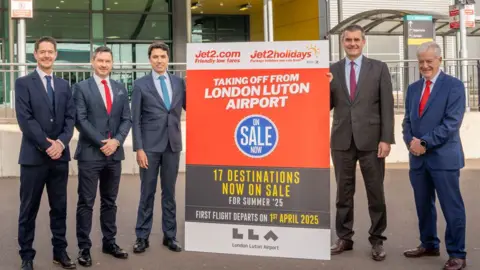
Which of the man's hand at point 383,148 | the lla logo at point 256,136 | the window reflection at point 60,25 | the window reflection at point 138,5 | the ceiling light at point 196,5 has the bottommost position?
the man's hand at point 383,148

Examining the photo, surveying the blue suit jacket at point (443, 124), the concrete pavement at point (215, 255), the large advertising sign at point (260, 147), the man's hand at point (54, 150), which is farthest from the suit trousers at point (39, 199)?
the blue suit jacket at point (443, 124)

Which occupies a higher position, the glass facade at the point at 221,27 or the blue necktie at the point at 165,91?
the glass facade at the point at 221,27

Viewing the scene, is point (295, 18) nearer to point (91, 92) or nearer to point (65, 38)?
point (65, 38)

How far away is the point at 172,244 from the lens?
222 inches

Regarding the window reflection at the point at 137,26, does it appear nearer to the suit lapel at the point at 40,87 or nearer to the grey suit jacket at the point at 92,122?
the grey suit jacket at the point at 92,122

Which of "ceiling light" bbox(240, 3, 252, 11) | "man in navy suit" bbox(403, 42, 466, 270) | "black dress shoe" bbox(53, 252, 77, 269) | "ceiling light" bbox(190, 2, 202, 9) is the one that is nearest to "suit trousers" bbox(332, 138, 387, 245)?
"man in navy suit" bbox(403, 42, 466, 270)

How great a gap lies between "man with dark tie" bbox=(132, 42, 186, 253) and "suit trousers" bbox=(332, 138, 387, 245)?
5.17 feet

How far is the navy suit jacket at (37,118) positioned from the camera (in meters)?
4.75

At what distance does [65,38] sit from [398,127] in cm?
1301

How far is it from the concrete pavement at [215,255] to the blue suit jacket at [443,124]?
0.93 meters

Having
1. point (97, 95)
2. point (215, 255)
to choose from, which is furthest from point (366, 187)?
point (97, 95)

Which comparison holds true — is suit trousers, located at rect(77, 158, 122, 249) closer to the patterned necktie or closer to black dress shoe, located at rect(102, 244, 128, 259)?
black dress shoe, located at rect(102, 244, 128, 259)

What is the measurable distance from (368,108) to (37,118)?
2.87 meters

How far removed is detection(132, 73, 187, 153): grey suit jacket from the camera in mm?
5555
